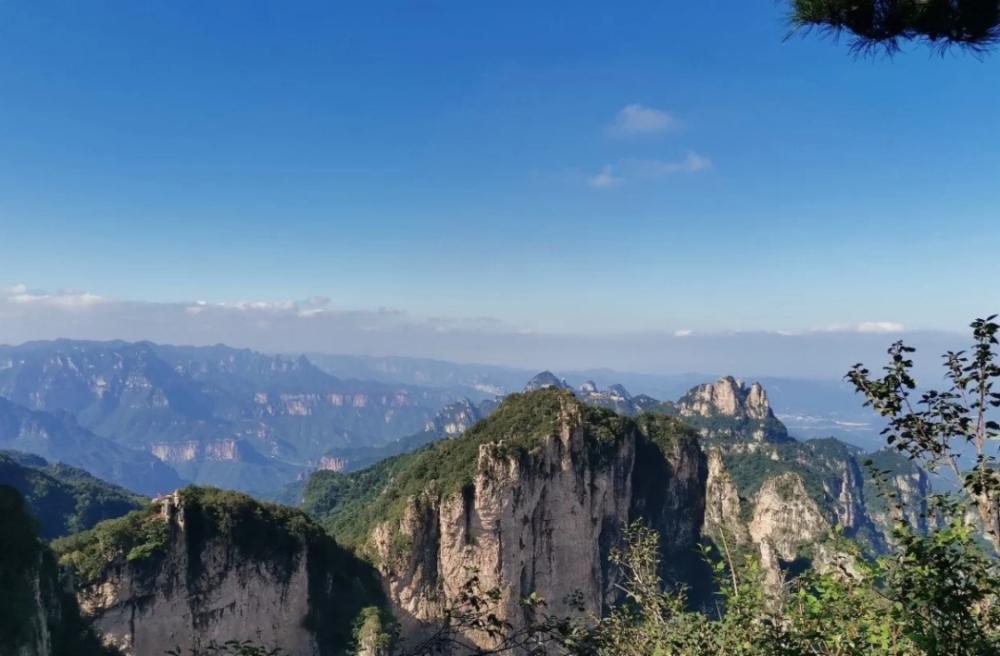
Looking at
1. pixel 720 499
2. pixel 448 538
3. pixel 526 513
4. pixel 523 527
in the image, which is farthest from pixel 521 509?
pixel 720 499

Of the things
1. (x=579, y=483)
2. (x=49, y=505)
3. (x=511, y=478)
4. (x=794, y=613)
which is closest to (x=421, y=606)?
(x=511, y=478)

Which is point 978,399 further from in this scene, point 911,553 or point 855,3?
point 855,3

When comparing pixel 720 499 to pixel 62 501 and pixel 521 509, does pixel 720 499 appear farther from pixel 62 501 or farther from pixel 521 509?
pixel 62 501

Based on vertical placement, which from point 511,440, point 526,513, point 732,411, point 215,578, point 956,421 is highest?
point 956,421

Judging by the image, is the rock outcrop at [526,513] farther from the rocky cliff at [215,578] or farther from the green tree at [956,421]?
the green tree at [956,421]

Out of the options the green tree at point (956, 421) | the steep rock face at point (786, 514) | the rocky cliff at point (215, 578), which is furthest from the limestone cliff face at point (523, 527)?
the green tree at point (956, 421)

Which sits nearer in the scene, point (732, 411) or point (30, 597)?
point (30, 597)
